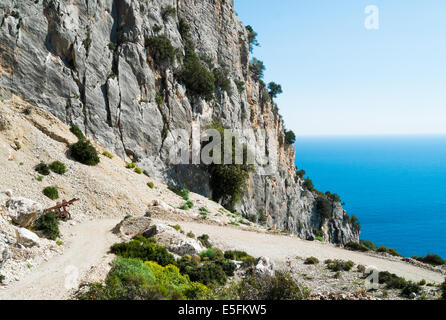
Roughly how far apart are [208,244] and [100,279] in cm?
1019

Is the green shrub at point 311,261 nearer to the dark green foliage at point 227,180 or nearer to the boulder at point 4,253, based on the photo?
the boulder at point 4,253

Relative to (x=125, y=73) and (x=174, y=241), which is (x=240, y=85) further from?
(x=174, y=241)

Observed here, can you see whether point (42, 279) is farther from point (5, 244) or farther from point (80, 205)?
A: point (80, 205)

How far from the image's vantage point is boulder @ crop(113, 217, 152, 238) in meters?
22.0

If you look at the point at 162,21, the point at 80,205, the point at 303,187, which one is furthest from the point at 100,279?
the point at 303,187

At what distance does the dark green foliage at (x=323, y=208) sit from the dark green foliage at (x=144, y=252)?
66.1 m

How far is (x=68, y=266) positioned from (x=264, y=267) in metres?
10.2

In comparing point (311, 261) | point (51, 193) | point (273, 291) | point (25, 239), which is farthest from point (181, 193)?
point (273, 291)

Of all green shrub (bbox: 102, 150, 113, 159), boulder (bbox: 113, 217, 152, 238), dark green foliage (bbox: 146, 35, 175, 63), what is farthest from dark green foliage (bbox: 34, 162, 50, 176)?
dark green foliage (bbox: 146, 35, 175, 63)

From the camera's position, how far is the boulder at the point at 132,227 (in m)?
22.0

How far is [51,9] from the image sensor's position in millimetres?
32156

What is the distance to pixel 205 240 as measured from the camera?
2328 cm

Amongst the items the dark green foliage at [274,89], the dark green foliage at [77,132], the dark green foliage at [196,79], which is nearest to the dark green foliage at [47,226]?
the dark green foliage at [77,132]

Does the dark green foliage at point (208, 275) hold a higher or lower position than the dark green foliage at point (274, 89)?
lower
